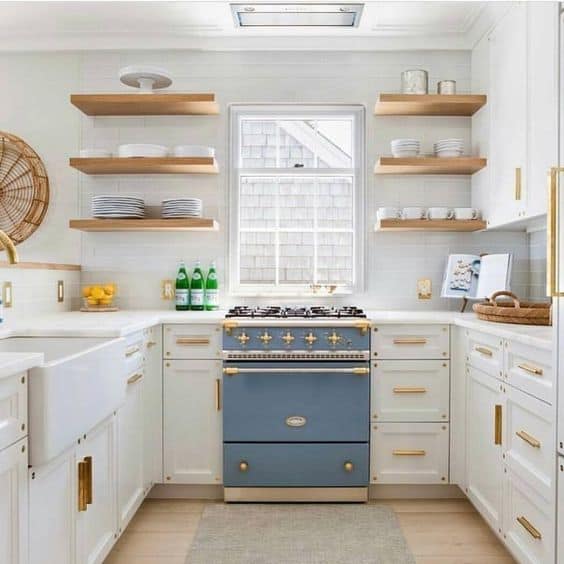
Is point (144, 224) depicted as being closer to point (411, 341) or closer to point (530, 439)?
point (411, 341)

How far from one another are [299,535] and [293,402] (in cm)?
62

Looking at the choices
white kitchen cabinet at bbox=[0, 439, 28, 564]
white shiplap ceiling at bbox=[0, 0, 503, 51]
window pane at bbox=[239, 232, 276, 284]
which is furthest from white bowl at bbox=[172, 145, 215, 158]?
white kitchen cabinet at bbox=[0, 439, 28, 564]

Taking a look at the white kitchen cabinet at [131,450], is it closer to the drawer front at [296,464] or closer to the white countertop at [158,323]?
the white countertop at [158,323]

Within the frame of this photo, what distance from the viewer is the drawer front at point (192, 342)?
2975 millimetres

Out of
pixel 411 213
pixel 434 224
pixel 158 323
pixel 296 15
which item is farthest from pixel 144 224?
pixel 434 224

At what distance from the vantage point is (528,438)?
A: 81.0 inches

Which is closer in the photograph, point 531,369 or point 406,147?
point 531,369

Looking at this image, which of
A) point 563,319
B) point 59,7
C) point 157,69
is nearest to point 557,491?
point 563,319

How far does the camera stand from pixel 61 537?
172 cm

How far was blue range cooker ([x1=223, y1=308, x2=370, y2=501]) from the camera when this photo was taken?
2.91 meters

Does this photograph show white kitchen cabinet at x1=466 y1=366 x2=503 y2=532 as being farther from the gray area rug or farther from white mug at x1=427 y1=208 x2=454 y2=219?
white mug at x1=427 y1=208 x2=454 y2=219

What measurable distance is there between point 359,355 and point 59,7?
99.1 inches

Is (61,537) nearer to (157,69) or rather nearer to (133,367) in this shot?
(133,367)

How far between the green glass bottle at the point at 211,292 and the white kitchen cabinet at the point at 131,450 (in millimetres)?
818
